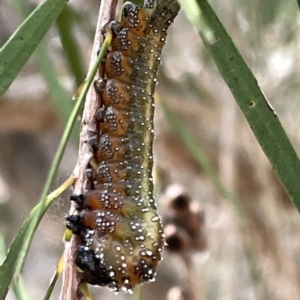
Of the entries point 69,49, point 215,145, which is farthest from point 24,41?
point 215,145

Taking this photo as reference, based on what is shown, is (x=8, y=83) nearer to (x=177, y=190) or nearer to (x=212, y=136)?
(x=177, y=190)

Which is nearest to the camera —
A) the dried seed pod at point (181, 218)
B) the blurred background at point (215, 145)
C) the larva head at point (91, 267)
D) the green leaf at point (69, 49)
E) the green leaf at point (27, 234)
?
the green leaf at point (27, 234)

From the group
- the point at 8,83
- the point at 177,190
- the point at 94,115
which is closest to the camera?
the point at 8,83

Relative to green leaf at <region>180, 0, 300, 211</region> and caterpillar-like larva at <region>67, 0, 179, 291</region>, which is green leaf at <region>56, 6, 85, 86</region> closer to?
caterpillar-like larva at <region>67, 0, 179, 291</region>

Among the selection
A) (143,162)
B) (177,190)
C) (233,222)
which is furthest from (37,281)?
(143,162)

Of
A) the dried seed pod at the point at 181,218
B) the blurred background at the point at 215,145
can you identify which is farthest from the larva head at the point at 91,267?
the blurred background at the point at 215,145

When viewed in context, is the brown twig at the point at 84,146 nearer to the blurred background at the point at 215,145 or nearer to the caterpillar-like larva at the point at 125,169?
the caterpillar-like larva at the point at 125,169

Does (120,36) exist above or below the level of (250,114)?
above
